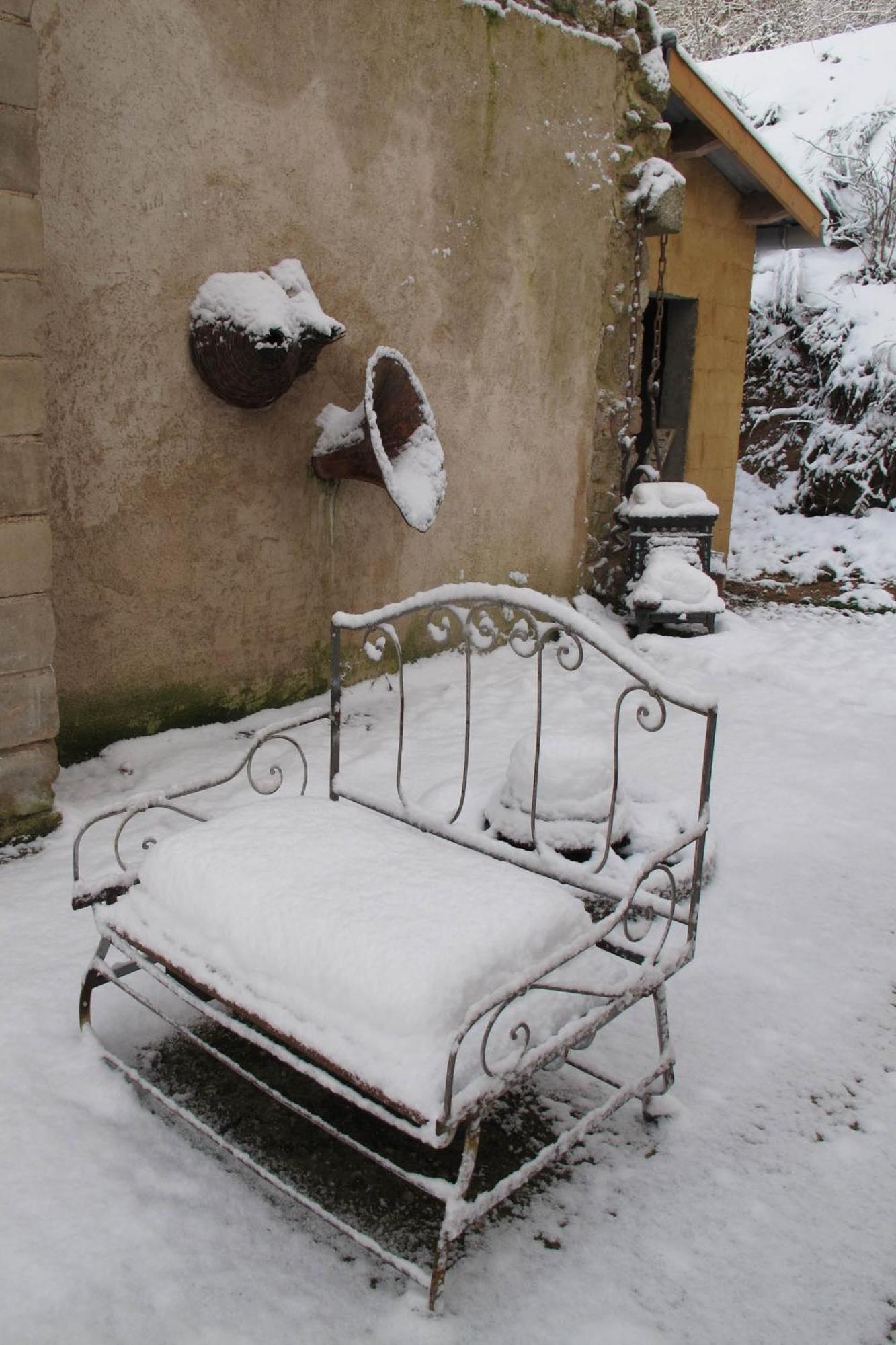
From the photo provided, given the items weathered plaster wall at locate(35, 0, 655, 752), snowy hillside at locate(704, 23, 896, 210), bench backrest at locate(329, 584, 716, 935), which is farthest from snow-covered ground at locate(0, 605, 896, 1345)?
snowy hillside at locate(704, 23, 896, 210)

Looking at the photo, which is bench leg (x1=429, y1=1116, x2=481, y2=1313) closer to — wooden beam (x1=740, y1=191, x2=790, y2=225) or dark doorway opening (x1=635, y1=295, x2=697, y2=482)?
dark doorway opening (x1=635, y1=295, x2=697, y2=482)

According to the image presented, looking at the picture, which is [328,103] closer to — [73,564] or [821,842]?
[73,564]

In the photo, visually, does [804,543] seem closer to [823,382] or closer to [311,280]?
[823,382]

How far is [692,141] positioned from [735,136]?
0.32 m

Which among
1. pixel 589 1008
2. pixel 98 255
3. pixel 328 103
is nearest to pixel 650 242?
pixel 328 103

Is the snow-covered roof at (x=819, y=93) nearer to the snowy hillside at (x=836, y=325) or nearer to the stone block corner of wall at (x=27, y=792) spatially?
the snowy hillside at (x=836, y=325)

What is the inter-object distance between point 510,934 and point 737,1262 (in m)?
0.79

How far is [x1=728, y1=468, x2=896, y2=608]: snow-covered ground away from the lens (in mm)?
9336

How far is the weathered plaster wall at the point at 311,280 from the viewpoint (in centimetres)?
424

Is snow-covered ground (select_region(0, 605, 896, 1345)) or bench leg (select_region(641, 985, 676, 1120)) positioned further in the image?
bench leg (select_region(641, 985, 676, 1120))

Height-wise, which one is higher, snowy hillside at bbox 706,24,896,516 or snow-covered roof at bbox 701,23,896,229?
snow-covered roof at bbox 701,23,896,229

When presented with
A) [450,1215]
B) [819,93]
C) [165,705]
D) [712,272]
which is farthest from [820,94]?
[450,1215]

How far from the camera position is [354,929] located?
2154mm

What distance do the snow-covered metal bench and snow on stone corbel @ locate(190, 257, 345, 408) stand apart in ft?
5.91
